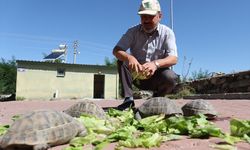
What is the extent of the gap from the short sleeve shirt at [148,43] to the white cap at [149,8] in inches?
16.0

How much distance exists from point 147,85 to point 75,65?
2310 centimetres

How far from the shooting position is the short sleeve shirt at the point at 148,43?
6.00m

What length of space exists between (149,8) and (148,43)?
66cm

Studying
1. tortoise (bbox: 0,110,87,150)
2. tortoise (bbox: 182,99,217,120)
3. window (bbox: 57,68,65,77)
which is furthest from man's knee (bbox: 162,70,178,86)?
window (bbox: 57,68,65,77)

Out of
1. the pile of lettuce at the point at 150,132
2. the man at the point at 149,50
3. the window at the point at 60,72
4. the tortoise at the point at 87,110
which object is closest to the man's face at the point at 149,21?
the man at the point at 149,50

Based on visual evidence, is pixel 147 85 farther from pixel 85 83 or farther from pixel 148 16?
pixel 85 83

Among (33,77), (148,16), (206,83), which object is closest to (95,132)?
(148,16)

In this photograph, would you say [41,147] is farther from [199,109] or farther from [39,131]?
[199,109]

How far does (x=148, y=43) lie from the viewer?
6086mm

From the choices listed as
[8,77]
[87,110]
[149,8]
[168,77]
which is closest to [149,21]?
[149,8]

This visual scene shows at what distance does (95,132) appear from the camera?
389 cm

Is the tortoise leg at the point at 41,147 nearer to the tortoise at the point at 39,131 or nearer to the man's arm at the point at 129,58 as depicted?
the tortoise at the point at 39,131

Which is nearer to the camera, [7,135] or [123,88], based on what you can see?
[7,135]

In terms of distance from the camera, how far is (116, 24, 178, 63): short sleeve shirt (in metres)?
6.00
